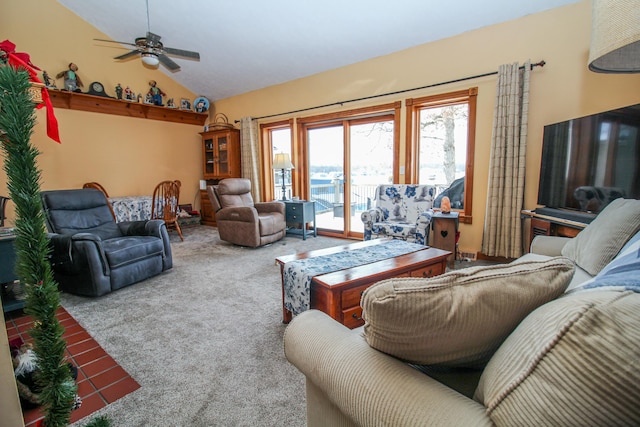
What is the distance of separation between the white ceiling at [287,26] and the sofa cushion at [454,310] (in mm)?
3585

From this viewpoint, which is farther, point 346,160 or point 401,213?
point 346,160

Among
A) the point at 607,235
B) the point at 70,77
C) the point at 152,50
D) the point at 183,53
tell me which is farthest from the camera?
the point at 70,77

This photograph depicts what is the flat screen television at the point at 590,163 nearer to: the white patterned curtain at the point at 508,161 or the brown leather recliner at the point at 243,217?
the white patterned curtain at the point at 508,161

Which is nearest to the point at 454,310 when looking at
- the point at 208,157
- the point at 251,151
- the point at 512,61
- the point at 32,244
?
the point at 32,244

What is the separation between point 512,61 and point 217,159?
17.2 feet

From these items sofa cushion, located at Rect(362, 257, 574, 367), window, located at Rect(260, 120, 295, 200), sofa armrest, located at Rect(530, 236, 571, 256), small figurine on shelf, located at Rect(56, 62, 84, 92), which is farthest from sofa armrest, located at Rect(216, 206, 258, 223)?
sofa cushion, located at Rect(362, 257, 574, 367)

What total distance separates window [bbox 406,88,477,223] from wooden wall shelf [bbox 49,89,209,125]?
15.2 feet

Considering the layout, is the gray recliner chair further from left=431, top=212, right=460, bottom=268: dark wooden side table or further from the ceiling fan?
left=431, top=212, right=460, bottom=268: dark wooden side table

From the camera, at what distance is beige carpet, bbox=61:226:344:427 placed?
1346mm

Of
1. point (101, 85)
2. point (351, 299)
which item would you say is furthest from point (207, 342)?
point (101, 85)

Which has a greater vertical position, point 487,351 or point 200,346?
point 487,351

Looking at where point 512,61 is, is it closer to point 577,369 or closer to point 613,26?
point 613,26

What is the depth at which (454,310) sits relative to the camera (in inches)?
23.1

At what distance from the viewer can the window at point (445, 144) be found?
3623mm
